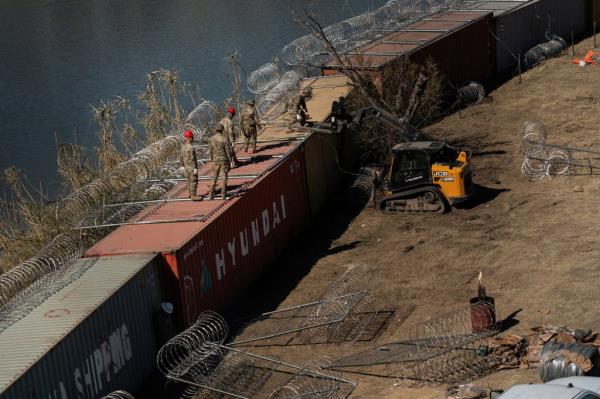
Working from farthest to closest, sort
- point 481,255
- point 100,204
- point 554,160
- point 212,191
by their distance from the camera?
point 554,160 → point 100,204 → point 481,255 → point 212,191

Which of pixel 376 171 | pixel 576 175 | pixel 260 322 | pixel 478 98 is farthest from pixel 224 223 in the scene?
pixel 478 98

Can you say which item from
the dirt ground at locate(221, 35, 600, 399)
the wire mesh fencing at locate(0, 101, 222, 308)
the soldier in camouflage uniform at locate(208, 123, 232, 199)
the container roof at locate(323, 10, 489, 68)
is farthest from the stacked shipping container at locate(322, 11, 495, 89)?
the soldier in camouflage uniform at locate(208, 123, 232, 199)

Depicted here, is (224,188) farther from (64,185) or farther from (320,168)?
(64,185)

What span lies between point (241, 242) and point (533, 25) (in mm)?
27555

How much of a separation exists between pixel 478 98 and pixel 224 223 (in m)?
19.7

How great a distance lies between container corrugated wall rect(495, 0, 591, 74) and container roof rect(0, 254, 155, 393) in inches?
1101

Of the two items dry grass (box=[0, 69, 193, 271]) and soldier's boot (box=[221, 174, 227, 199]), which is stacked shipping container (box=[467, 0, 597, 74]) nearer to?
dry grass (box=[0, 69, 193, 271])

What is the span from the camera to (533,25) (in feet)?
154

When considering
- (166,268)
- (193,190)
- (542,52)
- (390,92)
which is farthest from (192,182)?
(542,52)

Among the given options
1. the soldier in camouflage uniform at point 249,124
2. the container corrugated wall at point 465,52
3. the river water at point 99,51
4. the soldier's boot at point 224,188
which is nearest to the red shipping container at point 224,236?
the soldier's boot at point 224,188

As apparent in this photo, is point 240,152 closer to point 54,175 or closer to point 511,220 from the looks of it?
point 511,220

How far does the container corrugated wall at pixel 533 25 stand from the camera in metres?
44.6

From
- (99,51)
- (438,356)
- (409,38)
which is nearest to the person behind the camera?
(438,356)

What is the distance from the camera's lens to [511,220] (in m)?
27.1
